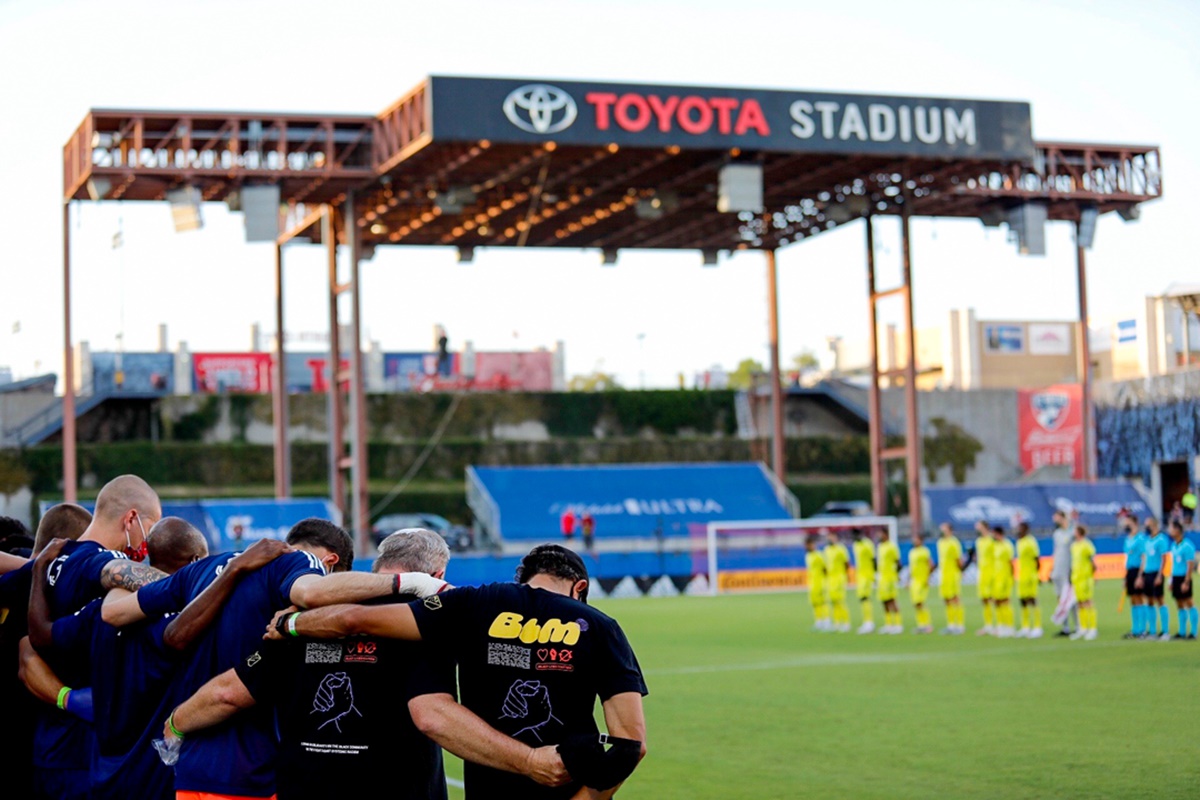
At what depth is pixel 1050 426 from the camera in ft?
225

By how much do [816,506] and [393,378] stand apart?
22776 mm

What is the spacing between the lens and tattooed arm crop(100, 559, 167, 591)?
20.2 feet

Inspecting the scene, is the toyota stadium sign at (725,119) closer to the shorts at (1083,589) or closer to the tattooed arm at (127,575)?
the shorts at (1083,589)

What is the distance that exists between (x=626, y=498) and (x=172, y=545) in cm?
4495

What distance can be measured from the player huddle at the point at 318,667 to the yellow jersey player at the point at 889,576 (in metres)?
20.2

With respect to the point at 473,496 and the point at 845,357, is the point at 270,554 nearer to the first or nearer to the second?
the point at 473,496

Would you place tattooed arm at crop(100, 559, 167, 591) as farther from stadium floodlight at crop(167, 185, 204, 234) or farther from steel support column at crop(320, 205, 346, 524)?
→ steel support column at crop(320, 205, 346, 524)

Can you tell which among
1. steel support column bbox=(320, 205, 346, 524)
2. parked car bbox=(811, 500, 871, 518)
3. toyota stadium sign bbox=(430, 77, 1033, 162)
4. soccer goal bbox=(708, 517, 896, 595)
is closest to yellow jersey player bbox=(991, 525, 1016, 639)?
toyota stadium sign bbox=(430, 77, 1033, 162)

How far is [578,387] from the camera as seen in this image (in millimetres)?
93062

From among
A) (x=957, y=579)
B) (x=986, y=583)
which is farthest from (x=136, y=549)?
(x=957, y=579)

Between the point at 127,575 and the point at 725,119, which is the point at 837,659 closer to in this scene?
the point at 127,575

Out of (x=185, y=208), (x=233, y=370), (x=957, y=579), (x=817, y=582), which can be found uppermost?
(x=185, y=208)

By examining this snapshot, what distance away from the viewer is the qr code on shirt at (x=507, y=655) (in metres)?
5.05

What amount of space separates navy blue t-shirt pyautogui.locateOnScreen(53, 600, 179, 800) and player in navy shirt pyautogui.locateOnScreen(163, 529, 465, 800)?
71 cm
